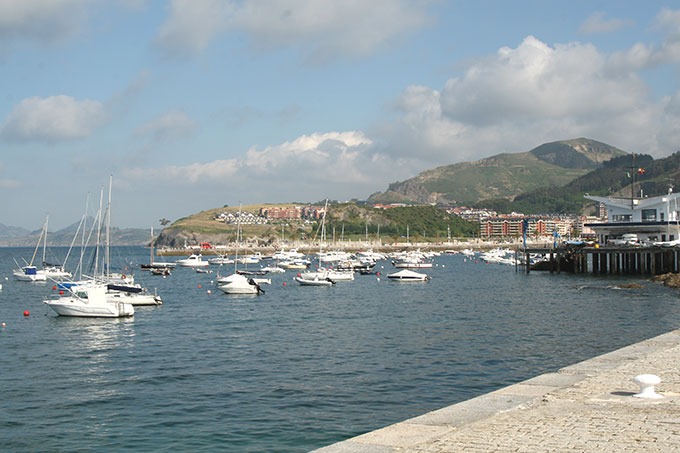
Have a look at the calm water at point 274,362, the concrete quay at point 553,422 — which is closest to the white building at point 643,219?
the calm water at point 274,362

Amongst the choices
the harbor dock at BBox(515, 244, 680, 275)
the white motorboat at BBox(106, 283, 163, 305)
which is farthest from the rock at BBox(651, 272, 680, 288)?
the white motorboat at BBox(106, 283, 163, 305)

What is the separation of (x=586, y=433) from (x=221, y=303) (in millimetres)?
52358

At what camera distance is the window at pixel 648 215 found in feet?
332

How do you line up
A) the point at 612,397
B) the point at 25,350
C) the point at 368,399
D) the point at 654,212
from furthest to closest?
the point at 654,212, the point at 25,350, the point at 368,399, the point at 612,397

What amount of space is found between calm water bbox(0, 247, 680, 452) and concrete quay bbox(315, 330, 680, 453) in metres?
5.08

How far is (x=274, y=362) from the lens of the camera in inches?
1211

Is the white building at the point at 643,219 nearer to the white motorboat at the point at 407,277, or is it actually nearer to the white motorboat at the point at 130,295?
the white motorboat at the point at 407,277

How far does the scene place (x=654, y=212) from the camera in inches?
3991

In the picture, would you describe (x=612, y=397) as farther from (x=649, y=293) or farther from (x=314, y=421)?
(x=649, y=293)

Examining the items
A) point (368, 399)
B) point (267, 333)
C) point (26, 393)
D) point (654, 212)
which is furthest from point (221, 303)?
point (654, 212)

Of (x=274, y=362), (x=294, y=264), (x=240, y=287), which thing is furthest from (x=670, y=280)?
(x=294, y=264)

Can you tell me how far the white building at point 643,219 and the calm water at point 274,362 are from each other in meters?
39.4

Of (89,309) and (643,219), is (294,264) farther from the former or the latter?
(89,309)

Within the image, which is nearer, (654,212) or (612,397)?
(612,397)
